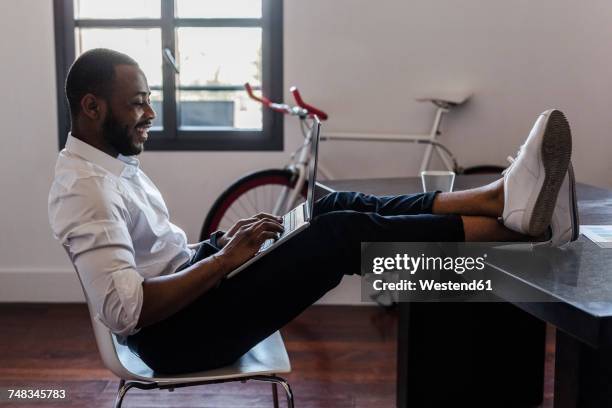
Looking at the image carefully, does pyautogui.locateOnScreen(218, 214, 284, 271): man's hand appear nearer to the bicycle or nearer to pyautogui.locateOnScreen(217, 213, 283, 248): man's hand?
pyautogui.locateOnScreen(217, 213, 283, 248): man's hand

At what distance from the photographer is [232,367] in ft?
4.51

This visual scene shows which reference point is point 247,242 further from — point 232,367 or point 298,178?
point 298,178

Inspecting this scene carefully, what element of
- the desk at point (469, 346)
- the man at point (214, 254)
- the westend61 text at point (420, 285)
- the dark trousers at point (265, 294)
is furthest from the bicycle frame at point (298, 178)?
the dark trousers at point (265, 294)

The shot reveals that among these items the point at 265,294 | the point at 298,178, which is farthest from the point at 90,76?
the point at 298,178

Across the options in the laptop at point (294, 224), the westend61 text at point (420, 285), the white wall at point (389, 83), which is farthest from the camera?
the white wall at point (389, 83)

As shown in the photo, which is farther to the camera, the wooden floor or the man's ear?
the wooden floor

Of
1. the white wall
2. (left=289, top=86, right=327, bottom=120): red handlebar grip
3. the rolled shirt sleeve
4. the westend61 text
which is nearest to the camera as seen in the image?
the rolled shirt sleeve

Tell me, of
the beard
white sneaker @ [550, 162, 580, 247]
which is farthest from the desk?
the beard

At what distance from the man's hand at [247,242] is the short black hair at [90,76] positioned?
1.33ft

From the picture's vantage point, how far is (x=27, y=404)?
219 cm

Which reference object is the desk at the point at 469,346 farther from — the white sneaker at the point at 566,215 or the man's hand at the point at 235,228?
the man's hand at the point at 235,228

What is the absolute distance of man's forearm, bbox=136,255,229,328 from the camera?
132 centimetres

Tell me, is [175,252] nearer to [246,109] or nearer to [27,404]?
[27,404]

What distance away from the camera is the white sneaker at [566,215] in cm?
132
